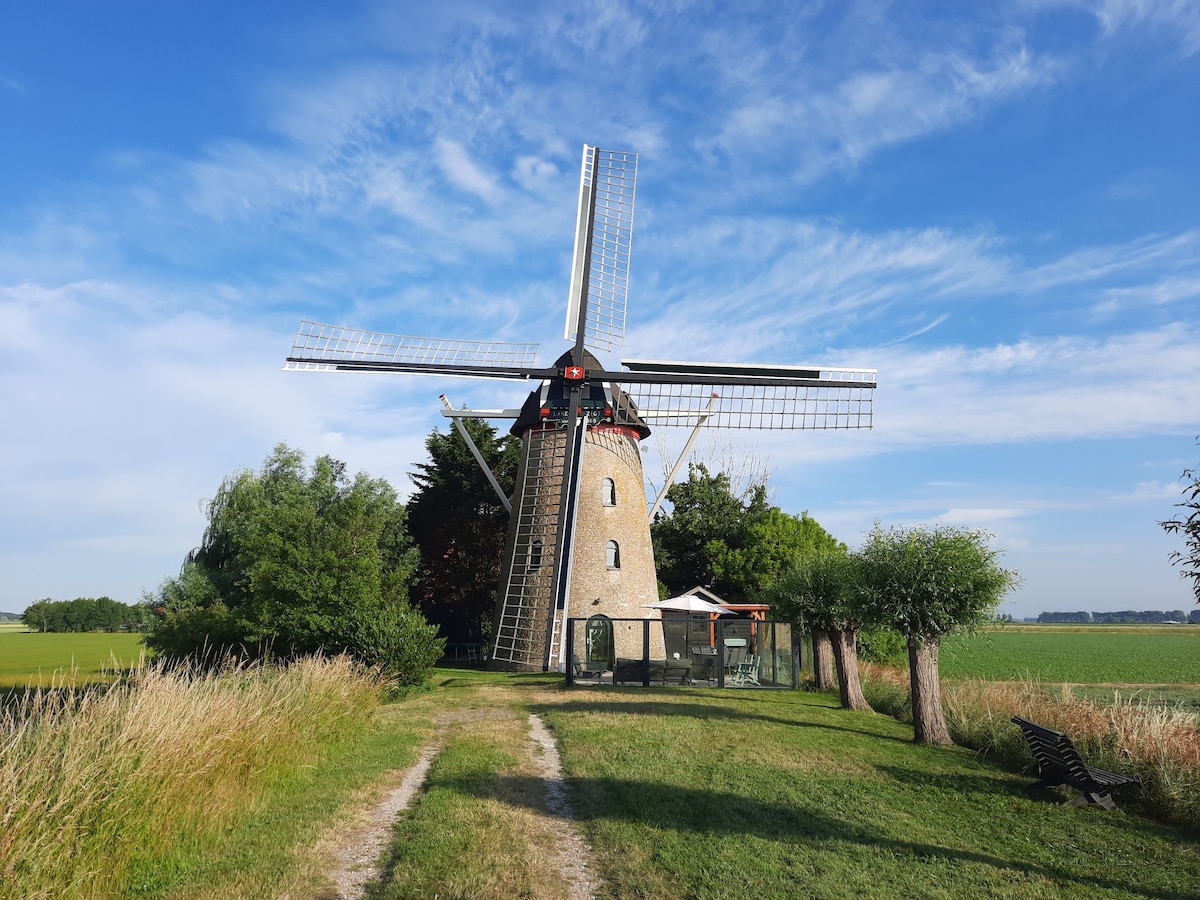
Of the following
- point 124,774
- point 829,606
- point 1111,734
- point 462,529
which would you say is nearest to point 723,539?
point 462,529

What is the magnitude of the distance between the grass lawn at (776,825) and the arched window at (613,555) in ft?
41.2

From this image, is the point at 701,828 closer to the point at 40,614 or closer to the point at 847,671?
the point at 847,671

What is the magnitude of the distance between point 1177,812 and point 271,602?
65.0ft

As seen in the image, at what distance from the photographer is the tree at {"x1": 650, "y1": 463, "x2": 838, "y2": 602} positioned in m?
37.1

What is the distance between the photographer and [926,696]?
1391cm

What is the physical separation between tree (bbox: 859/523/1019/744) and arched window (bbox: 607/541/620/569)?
12.4m

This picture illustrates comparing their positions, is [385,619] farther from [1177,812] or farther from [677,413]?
[1177,812]

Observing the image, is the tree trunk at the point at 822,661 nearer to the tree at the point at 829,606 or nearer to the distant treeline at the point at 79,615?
the tree at the point at 829,606

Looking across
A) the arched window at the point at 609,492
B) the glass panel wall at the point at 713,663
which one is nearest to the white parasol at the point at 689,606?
the glass panel wall at the point at 713,663

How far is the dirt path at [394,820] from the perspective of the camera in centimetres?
643

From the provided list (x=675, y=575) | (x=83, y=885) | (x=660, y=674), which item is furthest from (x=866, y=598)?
(x=675, y=575)

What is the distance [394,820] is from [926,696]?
975 centimetres

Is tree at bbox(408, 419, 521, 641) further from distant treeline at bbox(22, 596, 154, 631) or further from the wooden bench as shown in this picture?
distant treeline at bbox(22, 596, 154, 631)

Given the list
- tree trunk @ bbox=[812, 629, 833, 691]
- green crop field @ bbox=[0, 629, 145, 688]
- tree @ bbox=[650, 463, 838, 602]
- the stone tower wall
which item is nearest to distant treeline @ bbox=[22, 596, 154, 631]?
green crop field @ bbox=[0, 629, 145, 688]
